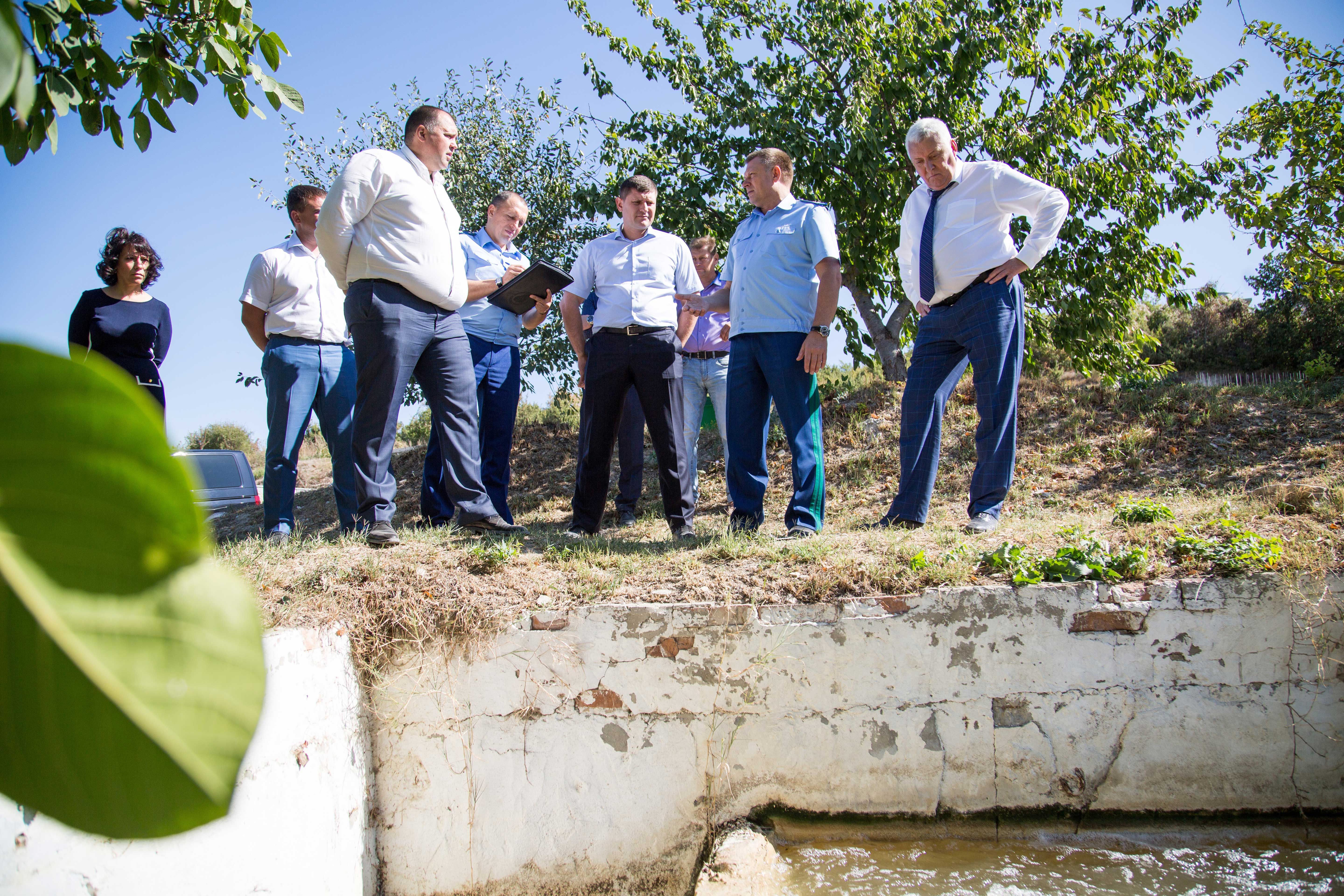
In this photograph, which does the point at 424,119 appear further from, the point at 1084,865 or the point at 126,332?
the point at 1084,865

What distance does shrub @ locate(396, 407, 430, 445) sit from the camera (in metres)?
10.3

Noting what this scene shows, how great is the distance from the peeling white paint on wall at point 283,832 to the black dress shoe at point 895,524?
240 centimetres

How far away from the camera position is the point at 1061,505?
18.0 feet

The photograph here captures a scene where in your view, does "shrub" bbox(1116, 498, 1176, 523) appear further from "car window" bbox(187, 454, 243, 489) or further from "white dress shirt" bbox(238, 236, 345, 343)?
"car window" bbox(187, 454, 243, 489)

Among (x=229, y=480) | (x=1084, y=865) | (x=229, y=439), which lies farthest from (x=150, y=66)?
(x=229, y=439)

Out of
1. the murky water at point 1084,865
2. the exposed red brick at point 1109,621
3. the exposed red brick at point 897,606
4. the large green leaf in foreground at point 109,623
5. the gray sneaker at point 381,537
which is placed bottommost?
the murky water at point 1084,865

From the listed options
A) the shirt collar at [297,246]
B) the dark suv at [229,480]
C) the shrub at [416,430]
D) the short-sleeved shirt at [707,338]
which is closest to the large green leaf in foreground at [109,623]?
the shirt collar at [297,246]

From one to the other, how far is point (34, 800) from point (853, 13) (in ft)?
27.5

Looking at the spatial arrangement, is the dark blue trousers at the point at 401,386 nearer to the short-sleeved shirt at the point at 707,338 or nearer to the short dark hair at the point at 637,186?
the short dark hair at the point at 637,186

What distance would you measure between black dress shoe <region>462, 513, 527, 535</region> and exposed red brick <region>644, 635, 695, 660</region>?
1.16m

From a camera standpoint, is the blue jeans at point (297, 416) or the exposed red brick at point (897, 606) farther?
the blue jeans at point (297, 416)

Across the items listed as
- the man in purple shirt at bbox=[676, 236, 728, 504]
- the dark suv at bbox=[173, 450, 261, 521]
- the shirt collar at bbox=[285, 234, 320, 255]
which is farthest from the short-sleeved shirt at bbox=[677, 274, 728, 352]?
the dark suv at bbox=[173, 450, 261, 521]

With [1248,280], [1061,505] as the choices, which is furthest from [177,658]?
[1248,280]

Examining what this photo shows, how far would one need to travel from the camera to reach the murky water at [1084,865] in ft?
8.61
